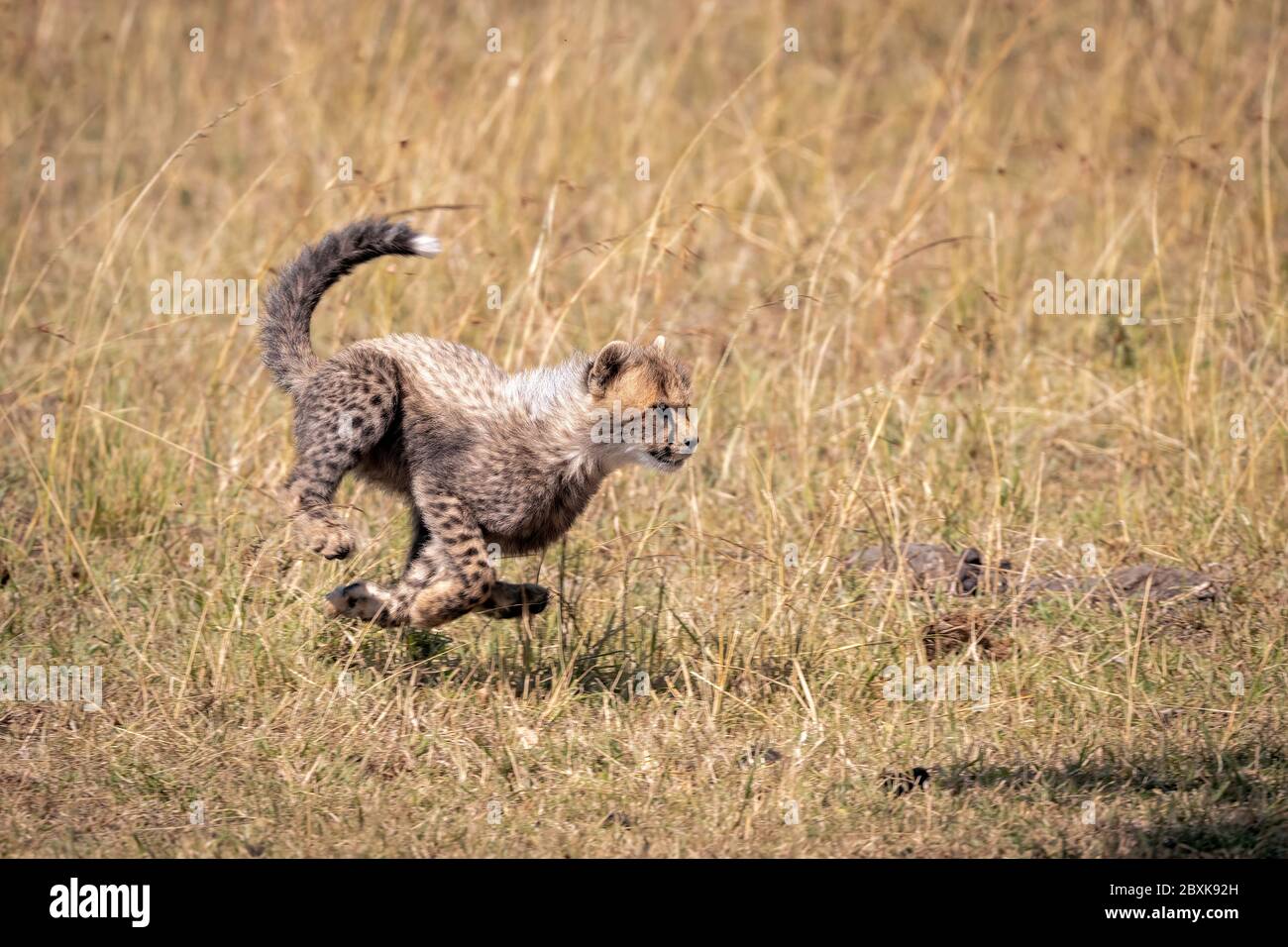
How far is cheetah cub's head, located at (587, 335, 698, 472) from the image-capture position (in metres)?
5.47

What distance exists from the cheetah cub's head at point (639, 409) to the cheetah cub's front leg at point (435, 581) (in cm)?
55

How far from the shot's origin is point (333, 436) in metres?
5.47

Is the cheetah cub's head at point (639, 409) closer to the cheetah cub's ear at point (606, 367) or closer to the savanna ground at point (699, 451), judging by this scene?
the cheetah cub's ear at point (606, 367)

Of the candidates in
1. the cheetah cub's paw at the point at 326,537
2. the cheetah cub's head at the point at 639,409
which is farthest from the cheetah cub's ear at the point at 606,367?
the cheetah cub's paw at the point at 326,537

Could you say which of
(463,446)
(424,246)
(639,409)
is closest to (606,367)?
(639,409)

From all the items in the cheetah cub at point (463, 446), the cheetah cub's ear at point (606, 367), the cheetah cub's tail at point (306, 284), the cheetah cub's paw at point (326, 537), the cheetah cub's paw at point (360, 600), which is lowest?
the cheetah cub's paw at point (360, 600)

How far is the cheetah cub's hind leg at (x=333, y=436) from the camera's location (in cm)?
546

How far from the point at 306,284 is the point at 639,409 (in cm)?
133

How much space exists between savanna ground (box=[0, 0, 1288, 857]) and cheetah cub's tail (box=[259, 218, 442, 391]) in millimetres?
481

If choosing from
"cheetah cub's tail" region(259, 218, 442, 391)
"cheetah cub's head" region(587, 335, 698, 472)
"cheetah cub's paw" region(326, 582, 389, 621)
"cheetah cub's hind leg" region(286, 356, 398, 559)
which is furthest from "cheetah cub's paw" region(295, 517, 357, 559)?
"cheetah cub's head" region(587, 335, 698, 472)

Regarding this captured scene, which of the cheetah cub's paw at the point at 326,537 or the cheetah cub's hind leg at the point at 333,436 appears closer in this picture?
the cheetah cub's paw at the point at 326,537

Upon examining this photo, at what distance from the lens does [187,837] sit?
4.72 meters

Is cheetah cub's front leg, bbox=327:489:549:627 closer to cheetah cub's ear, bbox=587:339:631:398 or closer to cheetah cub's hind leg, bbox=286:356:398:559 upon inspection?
cheetah cub's hind leg, bbox=286:356:398:559
